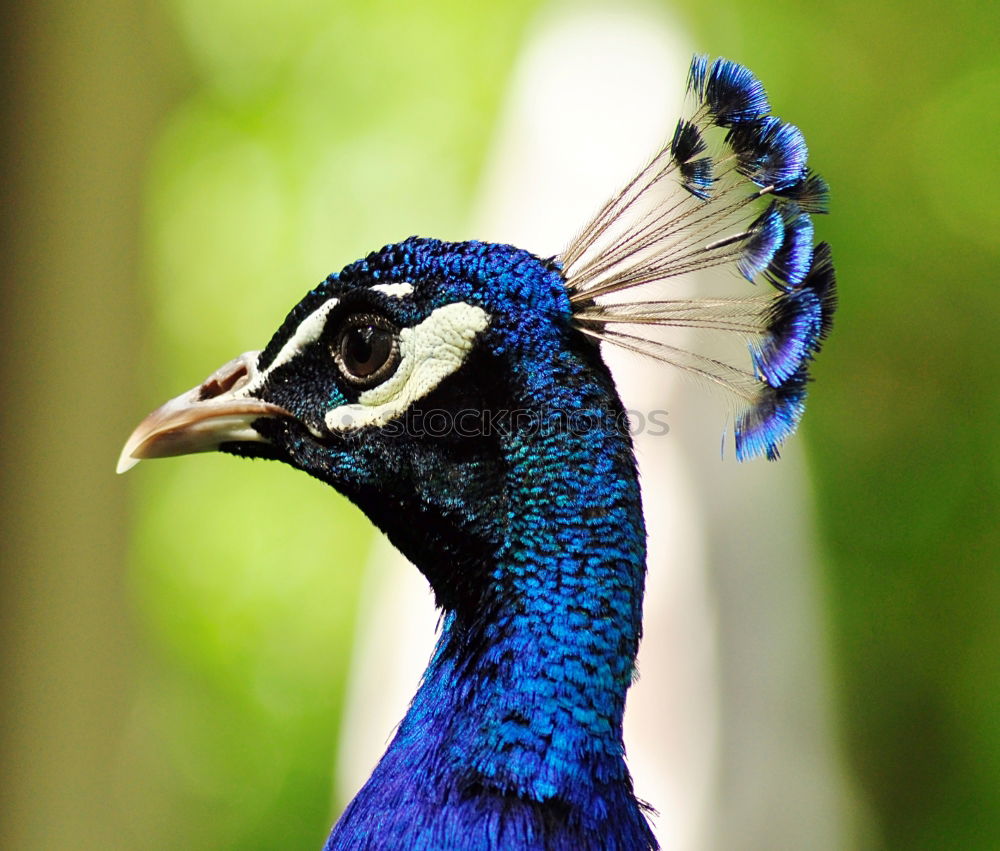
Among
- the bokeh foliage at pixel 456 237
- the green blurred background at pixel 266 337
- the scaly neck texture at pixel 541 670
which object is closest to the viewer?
the scaly neck texture at pixel 541 670

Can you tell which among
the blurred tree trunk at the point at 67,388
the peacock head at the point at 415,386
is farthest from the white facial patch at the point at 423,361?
the blurred tree trunk at the point at 67,388

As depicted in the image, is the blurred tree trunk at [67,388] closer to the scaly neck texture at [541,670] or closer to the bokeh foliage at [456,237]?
the bokeh foliage at [456,237]

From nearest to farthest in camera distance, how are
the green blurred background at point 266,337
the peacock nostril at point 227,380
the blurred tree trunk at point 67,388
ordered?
1. the peacock nostril at point 227,380
2. the blurred tree trunk at point 67,388
3. the green blurred background at point 266,337

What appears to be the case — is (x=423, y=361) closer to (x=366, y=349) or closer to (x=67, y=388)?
(x=366, y=349)

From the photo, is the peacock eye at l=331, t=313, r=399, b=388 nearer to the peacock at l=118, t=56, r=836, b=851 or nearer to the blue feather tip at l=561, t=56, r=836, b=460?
the peacock at l=118, t=56, r=836, b=851

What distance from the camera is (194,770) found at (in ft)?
6.87

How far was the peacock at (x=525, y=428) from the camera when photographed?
597mm

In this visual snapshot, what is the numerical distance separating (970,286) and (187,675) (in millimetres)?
1844

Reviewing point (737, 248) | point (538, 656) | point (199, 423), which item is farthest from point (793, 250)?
point (199, 423)

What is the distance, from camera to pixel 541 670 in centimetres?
60

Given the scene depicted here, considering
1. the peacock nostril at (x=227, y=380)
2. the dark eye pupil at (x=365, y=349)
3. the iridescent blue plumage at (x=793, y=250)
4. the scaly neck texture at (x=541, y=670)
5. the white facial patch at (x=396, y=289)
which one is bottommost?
the scaly neck texture at (x=541, y=670)

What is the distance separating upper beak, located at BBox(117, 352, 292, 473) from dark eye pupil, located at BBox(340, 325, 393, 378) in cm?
6

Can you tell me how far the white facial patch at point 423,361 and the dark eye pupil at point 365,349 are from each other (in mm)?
12

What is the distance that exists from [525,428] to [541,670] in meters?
0.16
